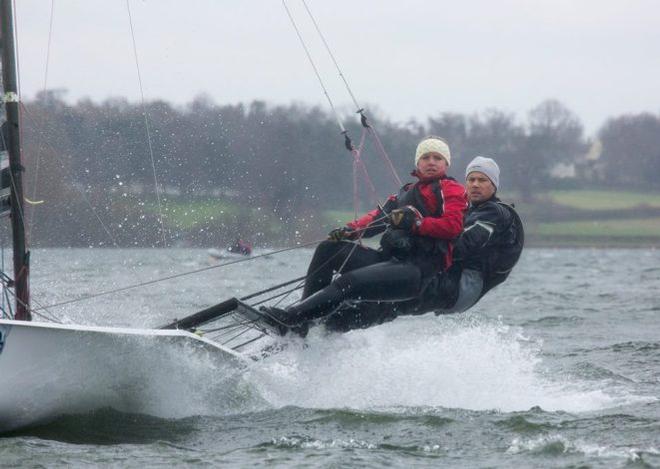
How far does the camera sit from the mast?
655cm

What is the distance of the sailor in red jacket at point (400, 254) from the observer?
21.5 feet

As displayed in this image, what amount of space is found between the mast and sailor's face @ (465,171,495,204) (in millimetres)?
2480

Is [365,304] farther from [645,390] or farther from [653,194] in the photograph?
[653,194]

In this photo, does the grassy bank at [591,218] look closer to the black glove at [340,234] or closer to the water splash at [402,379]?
the water splash at [402,379]

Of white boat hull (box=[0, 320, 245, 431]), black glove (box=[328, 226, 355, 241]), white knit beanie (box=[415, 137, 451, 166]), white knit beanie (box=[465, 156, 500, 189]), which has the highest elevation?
white knit beanie (box=[415, 137, 451, 166])

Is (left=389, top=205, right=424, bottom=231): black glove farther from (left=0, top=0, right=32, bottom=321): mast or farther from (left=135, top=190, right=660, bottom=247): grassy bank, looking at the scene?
(left=135, top=190, right=660, bottom=247): grassy bank

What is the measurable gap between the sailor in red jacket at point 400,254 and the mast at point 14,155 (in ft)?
4.23

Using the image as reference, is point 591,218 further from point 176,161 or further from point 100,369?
point 100,369

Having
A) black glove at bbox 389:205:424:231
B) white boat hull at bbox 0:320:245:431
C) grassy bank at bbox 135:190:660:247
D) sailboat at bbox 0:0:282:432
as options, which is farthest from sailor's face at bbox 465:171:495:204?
grassy bank at bbox 135:190:660:247

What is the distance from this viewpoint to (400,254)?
6758 millimetres

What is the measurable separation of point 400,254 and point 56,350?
193cm

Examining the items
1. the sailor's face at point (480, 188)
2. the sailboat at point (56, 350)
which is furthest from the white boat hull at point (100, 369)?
the sailor's face at point (480, 188)

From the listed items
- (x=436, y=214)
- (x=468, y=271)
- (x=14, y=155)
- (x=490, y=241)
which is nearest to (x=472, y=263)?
(x=468, y=271)

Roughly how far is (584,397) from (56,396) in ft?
10.1
